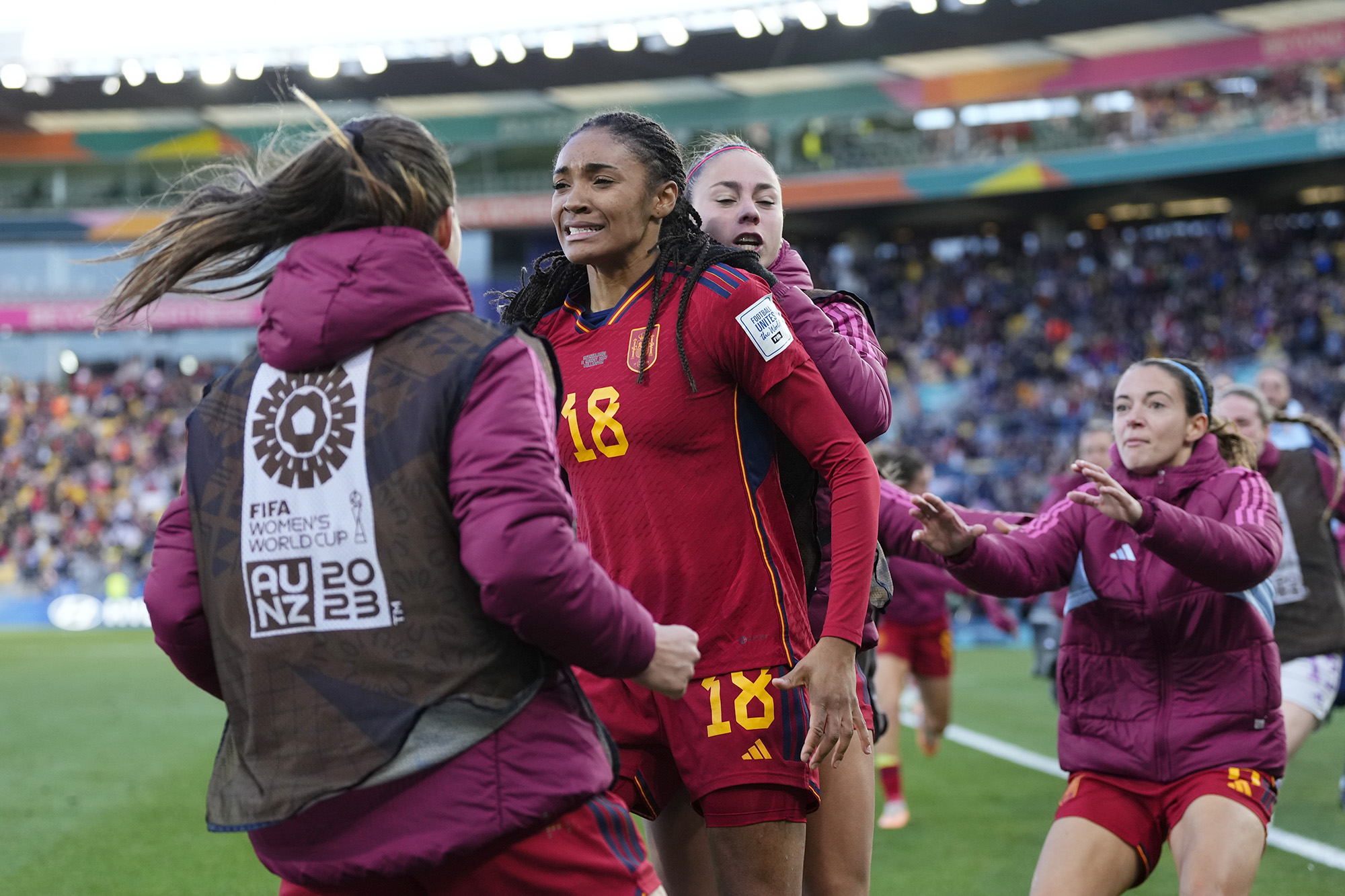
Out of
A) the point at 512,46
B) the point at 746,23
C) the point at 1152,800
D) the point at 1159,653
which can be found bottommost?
the point at 1152,800

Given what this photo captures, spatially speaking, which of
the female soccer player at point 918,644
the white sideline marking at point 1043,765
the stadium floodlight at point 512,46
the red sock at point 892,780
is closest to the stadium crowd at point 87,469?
the stadium floodlight at point 512,46

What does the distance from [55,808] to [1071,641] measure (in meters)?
6.35

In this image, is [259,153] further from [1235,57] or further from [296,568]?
[1235,57]

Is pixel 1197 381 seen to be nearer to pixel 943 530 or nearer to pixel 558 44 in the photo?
pixel 943 530

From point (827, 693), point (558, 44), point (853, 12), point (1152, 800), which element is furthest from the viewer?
point (558, 44)

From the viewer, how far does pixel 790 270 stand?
331 centimetres

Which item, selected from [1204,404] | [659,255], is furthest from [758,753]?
[1204,404]

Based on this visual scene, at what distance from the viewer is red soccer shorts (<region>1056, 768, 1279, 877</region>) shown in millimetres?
3469

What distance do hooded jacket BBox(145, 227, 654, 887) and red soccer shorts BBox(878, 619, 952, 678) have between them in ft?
20.9

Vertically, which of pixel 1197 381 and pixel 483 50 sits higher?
pixel 483 50

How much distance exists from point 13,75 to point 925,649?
3524 centimetres

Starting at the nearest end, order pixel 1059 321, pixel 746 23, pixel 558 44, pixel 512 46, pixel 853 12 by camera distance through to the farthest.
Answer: pixel 1059 321 → pixel 853 12 → pixel 746 23 → pixel 558 44 → pixel 512 46

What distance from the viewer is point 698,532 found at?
2811mm

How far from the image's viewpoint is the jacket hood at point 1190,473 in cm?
383
